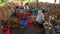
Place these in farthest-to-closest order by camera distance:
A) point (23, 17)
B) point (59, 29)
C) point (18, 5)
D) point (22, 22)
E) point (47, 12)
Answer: point (18, 5) → point (47, 12) → point (23, 17) → point (22, 22) → point (59, 29)

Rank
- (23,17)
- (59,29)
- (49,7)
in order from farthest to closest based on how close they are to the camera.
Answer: (49,7) < (23,17) < (59,29)

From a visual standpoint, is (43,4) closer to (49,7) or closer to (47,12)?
(49,7)

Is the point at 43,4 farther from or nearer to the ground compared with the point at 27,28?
farther from the ground

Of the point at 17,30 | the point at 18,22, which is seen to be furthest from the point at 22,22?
the point at 17,30

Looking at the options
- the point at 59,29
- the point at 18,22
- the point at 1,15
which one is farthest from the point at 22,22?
the point at 59,29

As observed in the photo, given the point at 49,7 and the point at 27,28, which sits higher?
the point at 49,7

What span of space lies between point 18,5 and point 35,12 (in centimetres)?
147

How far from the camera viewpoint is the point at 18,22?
503 centimetres

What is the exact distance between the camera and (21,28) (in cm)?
463

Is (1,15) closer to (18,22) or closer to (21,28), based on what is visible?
(18,22)

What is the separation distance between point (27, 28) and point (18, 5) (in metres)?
2.68

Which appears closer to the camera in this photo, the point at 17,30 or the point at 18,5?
the point at 17,30

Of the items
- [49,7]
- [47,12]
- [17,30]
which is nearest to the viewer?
[17,30]

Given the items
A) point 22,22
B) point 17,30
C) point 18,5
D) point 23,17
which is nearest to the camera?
point 17,30
